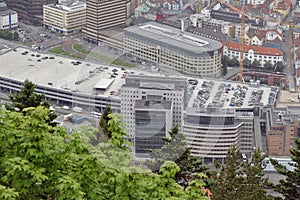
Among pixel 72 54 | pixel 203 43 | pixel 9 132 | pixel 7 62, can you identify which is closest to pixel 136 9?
pixel 72 54

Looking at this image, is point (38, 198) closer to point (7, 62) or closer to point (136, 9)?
point (7, 62)

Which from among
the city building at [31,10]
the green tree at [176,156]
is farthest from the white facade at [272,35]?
the green tree at [176,156]

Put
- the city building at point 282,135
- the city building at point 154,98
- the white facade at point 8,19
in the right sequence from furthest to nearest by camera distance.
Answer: the white facade at point 8,19, the city building at point 282,135, the city building at point 154,98

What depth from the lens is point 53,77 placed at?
8781mm

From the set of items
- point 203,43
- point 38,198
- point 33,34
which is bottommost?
point 33,34

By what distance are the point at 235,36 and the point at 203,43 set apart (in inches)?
224

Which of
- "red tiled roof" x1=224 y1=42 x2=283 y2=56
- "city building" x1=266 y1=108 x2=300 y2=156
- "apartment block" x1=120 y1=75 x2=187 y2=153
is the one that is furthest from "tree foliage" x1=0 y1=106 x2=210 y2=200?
"red tiled roof" x1=224 y1=42 x2=283 y2=56

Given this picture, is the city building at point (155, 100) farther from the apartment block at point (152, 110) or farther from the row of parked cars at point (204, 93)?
the row of parked cars at point (204, 93)

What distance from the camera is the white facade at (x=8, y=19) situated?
1200 centimetres

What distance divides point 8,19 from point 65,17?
1.04 metres

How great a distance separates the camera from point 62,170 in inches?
83.1

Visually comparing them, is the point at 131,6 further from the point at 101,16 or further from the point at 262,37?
the point at 262,37

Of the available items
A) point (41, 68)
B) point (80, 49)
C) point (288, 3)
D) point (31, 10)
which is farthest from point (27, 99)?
point (288, 3)

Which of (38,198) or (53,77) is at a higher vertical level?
(38,198)
